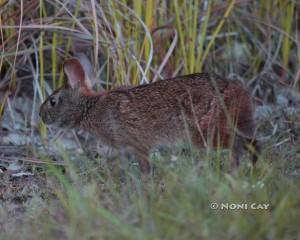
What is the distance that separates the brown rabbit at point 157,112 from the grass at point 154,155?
0.54 feet

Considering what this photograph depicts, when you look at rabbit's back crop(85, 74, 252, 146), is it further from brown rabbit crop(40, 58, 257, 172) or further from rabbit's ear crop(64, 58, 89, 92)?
rabbit's ear crop(64, 58, 89, 92)

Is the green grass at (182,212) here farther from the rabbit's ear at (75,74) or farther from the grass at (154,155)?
Answer: the rabbit's ear at (75,74)

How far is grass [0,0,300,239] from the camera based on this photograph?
11.2 ft

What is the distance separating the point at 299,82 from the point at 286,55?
1.06 ft

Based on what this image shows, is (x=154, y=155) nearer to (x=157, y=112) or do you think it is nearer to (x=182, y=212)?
(x=157, y=112)

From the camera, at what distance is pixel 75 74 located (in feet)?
18.7

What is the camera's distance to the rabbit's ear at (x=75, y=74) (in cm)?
557

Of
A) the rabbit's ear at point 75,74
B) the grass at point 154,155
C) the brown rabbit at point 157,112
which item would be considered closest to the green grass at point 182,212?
the grass at point 154,155

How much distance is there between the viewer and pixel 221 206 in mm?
3541

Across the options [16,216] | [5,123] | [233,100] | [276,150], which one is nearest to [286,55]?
[276,150]

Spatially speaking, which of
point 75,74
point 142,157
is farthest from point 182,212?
point 75,74

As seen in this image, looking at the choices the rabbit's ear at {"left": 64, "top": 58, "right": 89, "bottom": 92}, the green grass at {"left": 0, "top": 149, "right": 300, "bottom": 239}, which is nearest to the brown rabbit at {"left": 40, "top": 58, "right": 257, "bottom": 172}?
the rabbit's ear at {"left": 64, "top": 58, "right": 89, "bottom": 92}

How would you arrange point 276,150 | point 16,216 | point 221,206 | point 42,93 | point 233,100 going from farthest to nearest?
point 42,93, point 276,150, point 233,100, point 16,216, point 221,206

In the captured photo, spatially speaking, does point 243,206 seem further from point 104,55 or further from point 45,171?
point 104,55
